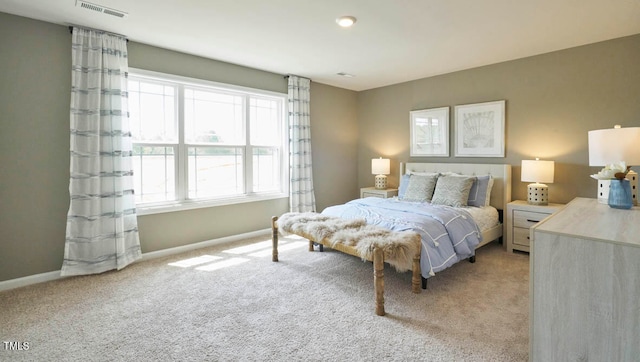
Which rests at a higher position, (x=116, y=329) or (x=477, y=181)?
(x=477, y=181)

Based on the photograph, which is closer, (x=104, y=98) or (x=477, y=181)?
(x=104, y=98)

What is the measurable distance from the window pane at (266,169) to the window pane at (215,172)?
25cm

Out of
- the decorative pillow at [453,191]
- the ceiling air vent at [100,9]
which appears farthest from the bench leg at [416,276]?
the ceiling air vent at [100,9]

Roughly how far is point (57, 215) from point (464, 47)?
4.78 meters

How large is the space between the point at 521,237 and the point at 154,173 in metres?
4.57

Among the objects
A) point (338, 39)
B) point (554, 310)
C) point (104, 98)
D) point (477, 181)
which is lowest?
point (554, 310)

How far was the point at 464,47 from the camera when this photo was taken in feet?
11.9

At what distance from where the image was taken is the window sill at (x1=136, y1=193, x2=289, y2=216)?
143 inches

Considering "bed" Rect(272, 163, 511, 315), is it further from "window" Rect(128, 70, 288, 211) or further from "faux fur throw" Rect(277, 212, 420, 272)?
"window" Rect(128, 70, 288, 211)

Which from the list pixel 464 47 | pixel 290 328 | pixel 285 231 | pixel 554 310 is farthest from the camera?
pixel 464 47

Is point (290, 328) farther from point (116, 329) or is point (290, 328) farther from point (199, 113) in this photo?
point (199, 113)

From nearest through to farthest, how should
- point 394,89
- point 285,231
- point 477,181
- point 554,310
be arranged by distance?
point 554,310
point 285,231
point 477,181
point 394,89

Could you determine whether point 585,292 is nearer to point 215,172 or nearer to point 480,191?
point 480,191

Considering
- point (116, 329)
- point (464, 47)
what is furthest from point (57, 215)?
point (464, 47)
